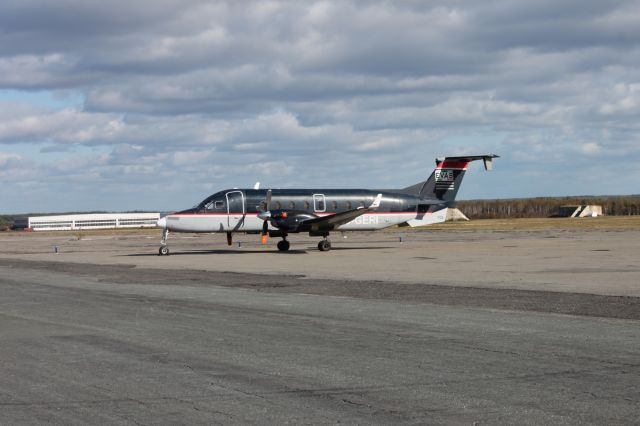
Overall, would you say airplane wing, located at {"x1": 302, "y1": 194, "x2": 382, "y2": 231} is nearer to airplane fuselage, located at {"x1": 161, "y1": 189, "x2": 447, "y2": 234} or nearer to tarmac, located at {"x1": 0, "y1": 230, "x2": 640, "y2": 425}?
airplane fuselage, located at {"x1": 161, "y1": 189, "x2": 447, "y2": 234}

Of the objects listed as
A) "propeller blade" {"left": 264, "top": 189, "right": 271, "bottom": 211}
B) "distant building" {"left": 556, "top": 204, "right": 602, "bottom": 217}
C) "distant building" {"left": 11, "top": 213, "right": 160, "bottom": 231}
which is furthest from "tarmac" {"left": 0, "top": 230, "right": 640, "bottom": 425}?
"distant building" {"left": 11, "top": 213, "right": 160, "bottom": 231}

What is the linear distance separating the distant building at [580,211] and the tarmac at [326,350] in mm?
114843

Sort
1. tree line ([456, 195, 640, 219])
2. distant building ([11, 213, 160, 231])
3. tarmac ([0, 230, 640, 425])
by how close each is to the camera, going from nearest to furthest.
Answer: tarmac ([0, 230, 640, 425])
tree line ([456, 195, 640, 219])
distant building ([11, 213, 160, 231])

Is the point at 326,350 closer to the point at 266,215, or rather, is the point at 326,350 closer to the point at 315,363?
the point at 315,363

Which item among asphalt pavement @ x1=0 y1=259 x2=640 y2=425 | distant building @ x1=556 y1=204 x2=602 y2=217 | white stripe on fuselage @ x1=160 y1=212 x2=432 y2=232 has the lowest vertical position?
asphalt pavement @ x1=0 y1=259 x2=640 y2=425

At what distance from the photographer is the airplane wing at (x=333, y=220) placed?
44.3 metres

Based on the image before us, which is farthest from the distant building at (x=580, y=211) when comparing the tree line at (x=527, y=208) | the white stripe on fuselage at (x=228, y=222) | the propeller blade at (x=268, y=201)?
the propeller blade at (x=268, y=201)

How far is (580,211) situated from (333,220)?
102 metres

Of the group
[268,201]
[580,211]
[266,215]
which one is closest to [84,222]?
[580,211]

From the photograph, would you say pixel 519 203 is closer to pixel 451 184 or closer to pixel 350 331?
pixel 451 184

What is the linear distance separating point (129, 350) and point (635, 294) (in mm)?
13624

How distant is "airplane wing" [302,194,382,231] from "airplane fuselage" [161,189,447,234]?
428 millimetres

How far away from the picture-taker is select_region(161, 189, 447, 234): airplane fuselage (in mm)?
44125

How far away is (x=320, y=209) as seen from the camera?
152ft
